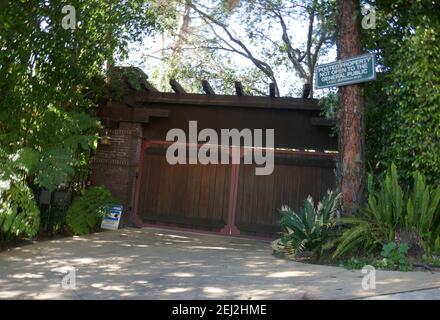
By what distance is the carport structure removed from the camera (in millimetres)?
11945

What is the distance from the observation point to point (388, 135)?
893cm

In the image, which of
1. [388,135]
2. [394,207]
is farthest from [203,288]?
[388,135]

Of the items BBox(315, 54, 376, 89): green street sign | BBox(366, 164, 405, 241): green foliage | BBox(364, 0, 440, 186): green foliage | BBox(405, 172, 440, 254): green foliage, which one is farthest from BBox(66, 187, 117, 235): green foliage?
BBox(405, 172, 440, 254): green foliage

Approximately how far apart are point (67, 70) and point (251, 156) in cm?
485

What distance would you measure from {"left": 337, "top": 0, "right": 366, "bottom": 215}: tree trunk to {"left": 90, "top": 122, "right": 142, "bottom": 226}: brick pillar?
19.8 ft

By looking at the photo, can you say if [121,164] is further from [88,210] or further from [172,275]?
[172,275]

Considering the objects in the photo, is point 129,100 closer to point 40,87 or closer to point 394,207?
point 40,87

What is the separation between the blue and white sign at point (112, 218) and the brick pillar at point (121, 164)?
431mm

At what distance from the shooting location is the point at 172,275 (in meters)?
6.47

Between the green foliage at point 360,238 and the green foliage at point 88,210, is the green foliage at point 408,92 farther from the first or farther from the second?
the green foliage at point 88,210

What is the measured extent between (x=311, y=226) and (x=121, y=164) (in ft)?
20.1

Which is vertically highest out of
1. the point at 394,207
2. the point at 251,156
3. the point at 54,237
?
the point at 251,156

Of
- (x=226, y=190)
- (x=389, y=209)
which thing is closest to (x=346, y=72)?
(x=389, y=209)

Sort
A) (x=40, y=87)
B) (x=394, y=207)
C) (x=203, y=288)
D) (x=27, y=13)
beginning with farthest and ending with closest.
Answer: (x=40, y=87) → (x=27, y=13) → (x=394, y=207) → (x=203, y=288)
